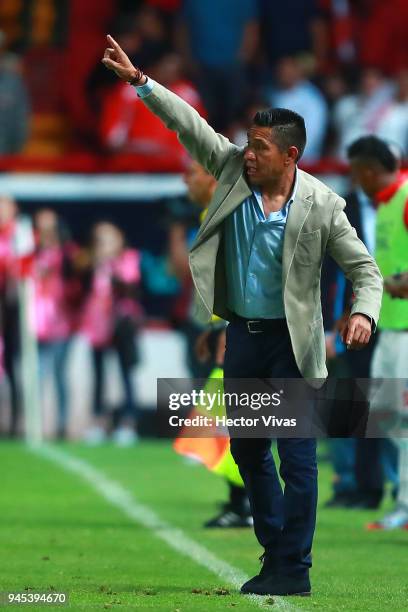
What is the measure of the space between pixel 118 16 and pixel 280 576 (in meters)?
15.8

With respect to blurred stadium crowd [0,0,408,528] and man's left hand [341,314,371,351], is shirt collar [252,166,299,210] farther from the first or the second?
blurred stadium crowd [0,0,408,528]

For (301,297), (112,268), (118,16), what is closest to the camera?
(301,297)

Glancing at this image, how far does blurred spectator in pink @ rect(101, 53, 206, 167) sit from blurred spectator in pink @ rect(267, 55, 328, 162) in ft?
3.32

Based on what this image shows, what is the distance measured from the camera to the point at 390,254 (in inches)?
403

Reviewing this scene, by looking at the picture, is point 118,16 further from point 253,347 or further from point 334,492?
point 253,347

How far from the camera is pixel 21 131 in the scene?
19.8 m

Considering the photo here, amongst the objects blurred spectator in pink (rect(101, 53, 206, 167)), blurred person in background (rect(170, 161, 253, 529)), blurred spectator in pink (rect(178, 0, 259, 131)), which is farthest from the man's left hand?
blurred spectator in pink (rect(178, 0, 259, 131))

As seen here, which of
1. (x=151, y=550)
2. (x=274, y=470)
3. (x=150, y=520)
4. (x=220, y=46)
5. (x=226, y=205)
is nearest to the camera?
(x=226, y=205)

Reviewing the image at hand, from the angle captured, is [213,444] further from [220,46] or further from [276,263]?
[220,46]

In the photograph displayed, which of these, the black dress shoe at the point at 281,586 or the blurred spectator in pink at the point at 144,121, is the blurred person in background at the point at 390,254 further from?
the blurred spectator in pink at the point at 144,121

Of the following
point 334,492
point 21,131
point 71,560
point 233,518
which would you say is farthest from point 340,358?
point 21,131

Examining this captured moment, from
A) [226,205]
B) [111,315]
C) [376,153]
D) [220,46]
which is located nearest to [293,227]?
[226,205]

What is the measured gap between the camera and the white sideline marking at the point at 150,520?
8.17m

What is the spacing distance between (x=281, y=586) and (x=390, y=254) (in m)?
3.29
